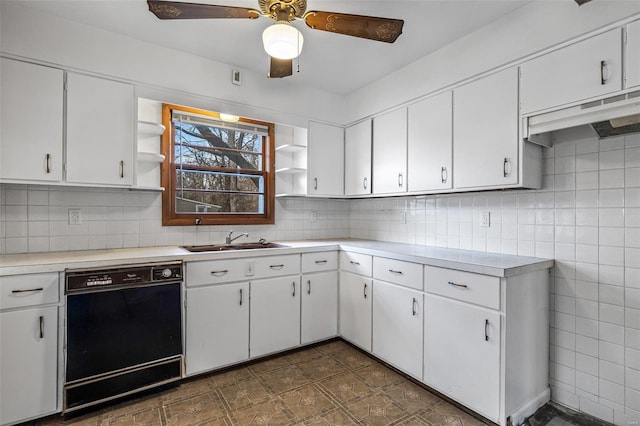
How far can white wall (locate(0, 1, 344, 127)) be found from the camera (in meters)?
2.08

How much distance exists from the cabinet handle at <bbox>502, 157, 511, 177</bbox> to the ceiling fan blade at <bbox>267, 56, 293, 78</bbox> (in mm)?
1578

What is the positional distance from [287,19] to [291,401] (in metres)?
2.36

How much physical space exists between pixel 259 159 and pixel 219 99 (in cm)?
74

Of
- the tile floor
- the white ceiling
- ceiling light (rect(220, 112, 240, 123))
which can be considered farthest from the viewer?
ceiling light (rect(220, 112, 240, 123))

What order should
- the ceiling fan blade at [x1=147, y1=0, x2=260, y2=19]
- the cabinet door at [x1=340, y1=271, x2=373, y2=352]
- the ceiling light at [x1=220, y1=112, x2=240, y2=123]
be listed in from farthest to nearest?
the ceiling light at [x1=220, y1=112, x2=240, y2=123] → the cabinet door at [x1=340, y1=271, x2=373, y2=352] → the ceiling fan blade at [x1=147, y1=0, x2=260, y2=19]

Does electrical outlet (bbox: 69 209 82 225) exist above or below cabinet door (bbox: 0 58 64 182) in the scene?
→ below

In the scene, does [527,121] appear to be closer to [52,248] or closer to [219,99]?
[219,99]

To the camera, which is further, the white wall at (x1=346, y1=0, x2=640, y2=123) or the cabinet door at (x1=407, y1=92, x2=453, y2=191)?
the cabinet door at (x1=407, y1=92, x2=453, y2=191)

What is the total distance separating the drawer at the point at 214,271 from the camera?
2346 mm

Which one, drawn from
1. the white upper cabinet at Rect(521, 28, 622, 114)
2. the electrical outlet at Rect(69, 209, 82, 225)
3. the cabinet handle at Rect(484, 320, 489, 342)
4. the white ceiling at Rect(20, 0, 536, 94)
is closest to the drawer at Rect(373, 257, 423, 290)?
the cabinet handle at Rect(484, 320, 489, 342)

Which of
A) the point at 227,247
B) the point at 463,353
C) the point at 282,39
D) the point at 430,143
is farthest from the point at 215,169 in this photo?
the point at 463,353

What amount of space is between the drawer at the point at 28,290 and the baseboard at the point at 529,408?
9.31 feet

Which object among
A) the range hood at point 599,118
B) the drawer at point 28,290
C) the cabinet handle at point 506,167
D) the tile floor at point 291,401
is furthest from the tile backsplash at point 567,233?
the tile floor at point 291,401

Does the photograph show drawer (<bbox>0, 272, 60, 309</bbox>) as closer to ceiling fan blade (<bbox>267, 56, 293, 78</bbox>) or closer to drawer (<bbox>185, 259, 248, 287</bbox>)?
drawer (<bbox>185, 259, 248, 287</bbox>)
